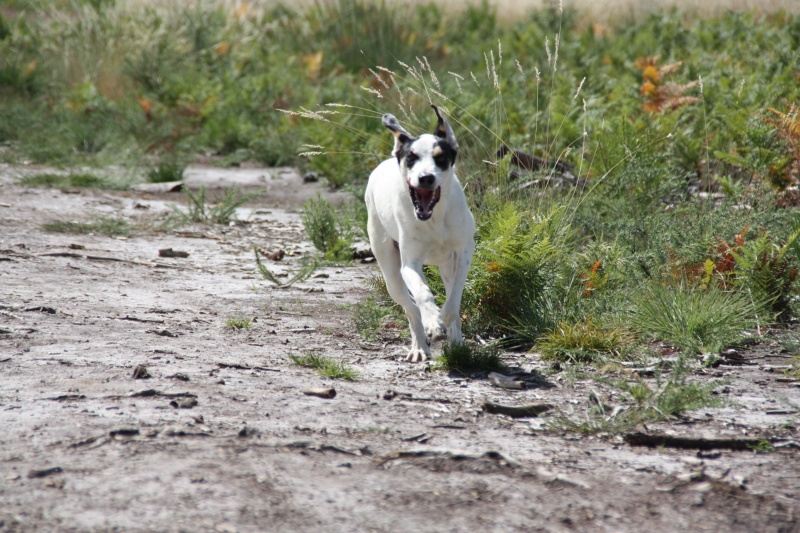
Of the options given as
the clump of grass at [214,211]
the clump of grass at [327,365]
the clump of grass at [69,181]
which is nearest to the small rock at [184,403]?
the clump of grass at [327,365]

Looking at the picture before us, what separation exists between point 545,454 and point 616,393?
96 centimetres

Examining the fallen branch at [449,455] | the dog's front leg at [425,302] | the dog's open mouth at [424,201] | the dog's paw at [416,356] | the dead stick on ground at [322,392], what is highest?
the dog's open mouth at [424,201]

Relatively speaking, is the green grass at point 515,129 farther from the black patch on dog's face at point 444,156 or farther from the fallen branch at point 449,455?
the fallen branch at point 449,455

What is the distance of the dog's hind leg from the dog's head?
0.67 metres

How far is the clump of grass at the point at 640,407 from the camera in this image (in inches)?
152

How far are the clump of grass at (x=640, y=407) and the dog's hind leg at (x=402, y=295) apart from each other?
4.03ft

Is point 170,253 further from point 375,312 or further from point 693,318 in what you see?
point 693,318

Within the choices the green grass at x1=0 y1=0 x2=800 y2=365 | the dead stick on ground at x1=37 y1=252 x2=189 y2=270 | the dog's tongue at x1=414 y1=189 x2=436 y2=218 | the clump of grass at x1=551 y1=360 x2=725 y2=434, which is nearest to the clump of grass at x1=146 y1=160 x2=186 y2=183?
the green grass at x1=0 y1=0 x2=800 y2=365

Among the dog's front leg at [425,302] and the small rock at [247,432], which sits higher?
the dog's front leg at [425,302]

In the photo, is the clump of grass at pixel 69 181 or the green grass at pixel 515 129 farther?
the clump of grass at pixel 69 181

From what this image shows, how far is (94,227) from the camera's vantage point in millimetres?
8281

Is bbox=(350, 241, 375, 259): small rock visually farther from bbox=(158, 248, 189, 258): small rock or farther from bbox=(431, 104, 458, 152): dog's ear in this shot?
bbox=(431, 104, 458, 152): dog's ear

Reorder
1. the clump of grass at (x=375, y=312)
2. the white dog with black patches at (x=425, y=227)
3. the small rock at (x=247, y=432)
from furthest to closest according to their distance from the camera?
the clump of grass at (x=375, y=312), the white dog with black patches at (x=425, y=227), the small rock at (x=247, y=432)

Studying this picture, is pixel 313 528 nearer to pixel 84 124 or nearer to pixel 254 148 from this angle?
pixel 254 148
